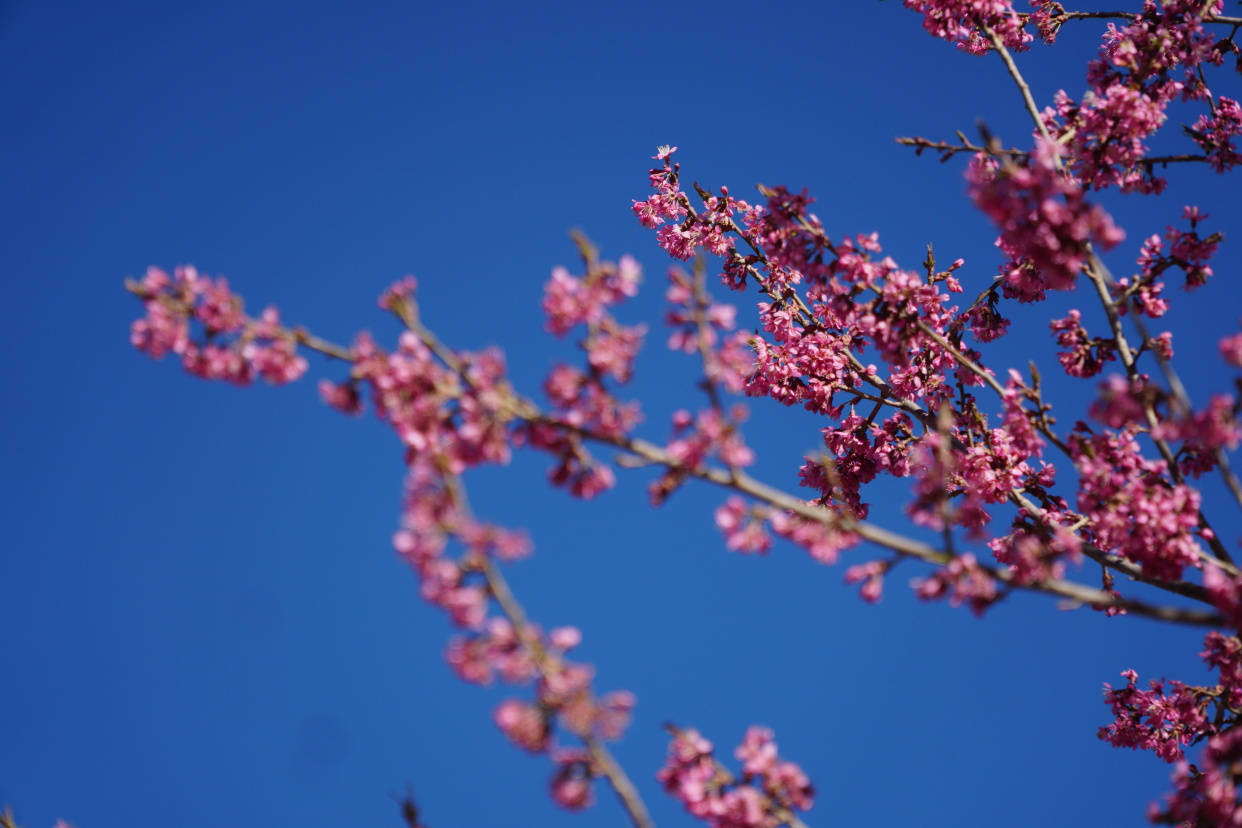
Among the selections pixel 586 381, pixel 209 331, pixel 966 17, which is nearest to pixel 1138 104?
pixel 966 17

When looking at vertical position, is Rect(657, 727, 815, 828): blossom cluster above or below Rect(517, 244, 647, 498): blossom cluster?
below

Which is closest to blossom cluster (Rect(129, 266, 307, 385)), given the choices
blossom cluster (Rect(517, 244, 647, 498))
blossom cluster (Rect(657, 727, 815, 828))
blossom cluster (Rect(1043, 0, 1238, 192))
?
blossom cluster (Rect(517, 244, 647, 498))

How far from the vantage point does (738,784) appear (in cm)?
407

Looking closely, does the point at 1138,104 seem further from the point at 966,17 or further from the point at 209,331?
the point at 209,331

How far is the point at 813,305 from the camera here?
291 inches

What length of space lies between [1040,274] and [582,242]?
14.6 feet

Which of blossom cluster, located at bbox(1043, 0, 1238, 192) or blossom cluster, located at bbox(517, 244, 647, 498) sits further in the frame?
blossom cluster, located at bbox(1043, 0, 1238, 192)

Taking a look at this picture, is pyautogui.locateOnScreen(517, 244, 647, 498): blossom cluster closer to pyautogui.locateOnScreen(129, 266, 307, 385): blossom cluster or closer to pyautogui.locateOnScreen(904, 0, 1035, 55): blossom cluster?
pyautogui.locateOnScreen(129, 266, 307, 385): blossom cluster

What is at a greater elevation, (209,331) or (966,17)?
(966,17)

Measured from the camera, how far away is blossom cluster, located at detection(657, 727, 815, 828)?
3.98 meters

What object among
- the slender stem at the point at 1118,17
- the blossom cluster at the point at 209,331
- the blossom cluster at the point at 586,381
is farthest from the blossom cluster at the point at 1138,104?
the blossom cluster at the point at 209,331

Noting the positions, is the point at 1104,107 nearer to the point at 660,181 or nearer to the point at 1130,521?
the point at 1130,521

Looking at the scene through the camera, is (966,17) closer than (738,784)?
No

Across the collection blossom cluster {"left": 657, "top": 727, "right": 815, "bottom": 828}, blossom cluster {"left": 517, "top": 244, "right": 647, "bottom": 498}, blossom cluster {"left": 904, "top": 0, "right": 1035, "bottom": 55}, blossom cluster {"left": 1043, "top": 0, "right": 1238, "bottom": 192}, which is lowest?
blossom cluster {"left": 657, "top": 727, "right": 815, "bottom": 828}
